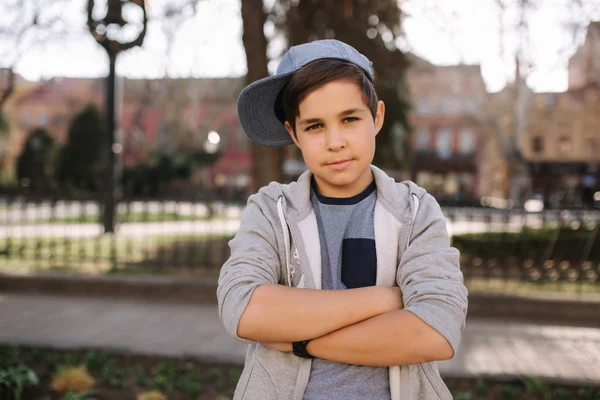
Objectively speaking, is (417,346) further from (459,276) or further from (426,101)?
(426,101)

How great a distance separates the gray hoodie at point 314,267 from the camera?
140cm

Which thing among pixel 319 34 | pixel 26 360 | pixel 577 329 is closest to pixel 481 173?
pixel 319 34

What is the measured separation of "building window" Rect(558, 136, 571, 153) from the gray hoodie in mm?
47169

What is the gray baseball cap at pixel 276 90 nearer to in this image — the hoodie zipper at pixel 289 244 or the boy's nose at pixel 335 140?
the boy's nose at pixel 335 140

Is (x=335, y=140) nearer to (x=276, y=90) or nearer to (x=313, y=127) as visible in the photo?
(x=313, y=127)

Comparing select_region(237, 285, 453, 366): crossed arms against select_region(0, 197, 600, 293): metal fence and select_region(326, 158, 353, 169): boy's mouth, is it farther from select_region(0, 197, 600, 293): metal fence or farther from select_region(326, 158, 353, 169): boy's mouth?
select_region(0, 197, 600, 293): metal fence

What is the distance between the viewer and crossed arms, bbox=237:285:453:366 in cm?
135

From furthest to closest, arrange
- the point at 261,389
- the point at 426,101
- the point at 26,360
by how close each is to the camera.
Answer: the point at 426,101, the point at 26,360, the point at 261,389

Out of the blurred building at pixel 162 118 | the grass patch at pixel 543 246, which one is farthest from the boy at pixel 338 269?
the blurred building at pixel 162 118

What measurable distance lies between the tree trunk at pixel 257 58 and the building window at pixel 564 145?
4257cm

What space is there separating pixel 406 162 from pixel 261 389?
22.2 m

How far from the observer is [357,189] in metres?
1.63

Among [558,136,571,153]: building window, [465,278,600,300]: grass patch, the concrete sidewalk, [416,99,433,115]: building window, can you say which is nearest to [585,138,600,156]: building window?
[558,136,571,153]: building window

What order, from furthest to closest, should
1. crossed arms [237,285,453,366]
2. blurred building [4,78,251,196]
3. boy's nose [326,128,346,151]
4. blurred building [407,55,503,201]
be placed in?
blurred building [407,55,503,201] → blurred building [4,78,251,196] → boy's nose [326,128,346,151] → crossed arms [237,285,453,366]
